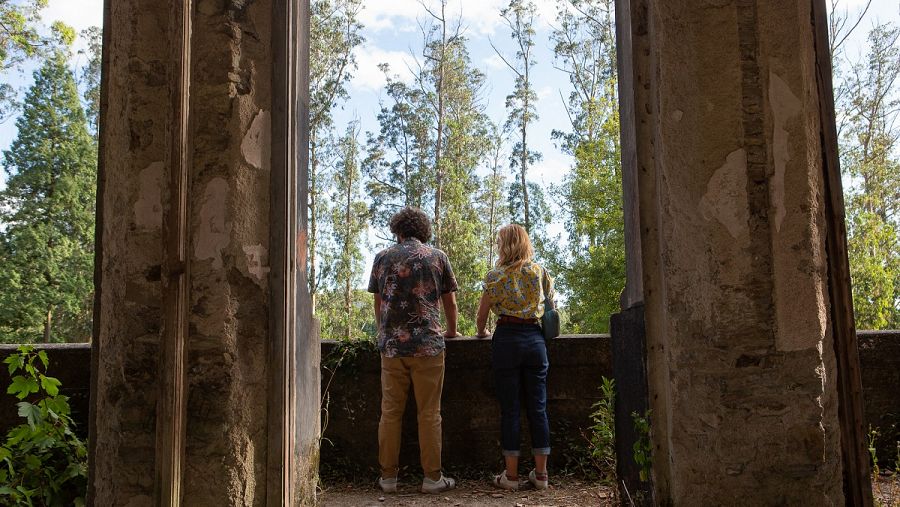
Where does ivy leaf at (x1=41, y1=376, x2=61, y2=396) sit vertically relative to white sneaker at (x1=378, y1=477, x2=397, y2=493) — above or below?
above

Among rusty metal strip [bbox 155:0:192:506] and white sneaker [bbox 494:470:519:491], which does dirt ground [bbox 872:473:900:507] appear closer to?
white sneaker [bbox 494:470:519:491]

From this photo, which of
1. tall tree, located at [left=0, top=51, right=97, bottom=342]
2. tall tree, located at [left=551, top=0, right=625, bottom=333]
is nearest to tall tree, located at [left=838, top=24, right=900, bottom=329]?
tall tree, located at [left=551, top=0, right=625, bottom=333]

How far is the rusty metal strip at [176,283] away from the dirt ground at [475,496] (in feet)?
6.33

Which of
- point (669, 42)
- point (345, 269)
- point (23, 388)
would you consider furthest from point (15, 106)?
point (669, 42)

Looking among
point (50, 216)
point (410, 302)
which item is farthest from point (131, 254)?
point (50, 216)

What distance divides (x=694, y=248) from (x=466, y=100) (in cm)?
2591

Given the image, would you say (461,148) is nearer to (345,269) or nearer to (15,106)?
(345,269)

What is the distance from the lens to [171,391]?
2.71 m

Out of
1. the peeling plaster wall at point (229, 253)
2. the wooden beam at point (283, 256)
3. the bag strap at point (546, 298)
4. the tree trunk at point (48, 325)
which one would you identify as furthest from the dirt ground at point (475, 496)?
the tree trunk at point (48, 325)

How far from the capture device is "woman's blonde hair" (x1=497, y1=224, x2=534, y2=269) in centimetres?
476

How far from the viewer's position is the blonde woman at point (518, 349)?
15.3 ft

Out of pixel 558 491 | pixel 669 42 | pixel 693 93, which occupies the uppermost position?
pixel 669 42

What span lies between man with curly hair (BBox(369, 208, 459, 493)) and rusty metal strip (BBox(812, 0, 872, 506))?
97.6 inches

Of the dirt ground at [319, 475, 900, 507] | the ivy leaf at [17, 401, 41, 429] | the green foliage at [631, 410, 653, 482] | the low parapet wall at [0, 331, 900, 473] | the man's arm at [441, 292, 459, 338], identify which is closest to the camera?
the green foliage at [631, 410, 653, 482]
